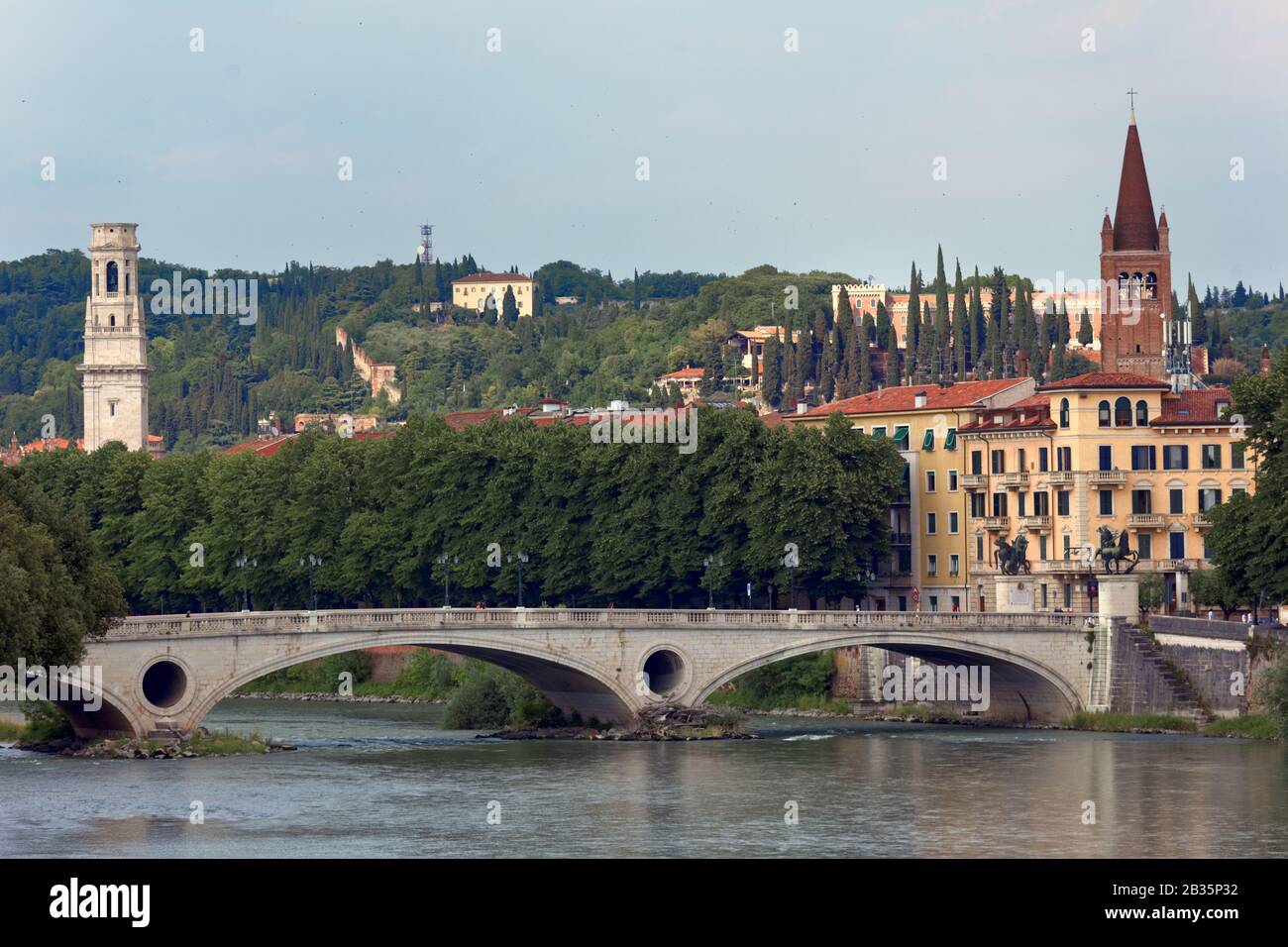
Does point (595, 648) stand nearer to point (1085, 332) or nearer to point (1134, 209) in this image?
point (1134, 209)

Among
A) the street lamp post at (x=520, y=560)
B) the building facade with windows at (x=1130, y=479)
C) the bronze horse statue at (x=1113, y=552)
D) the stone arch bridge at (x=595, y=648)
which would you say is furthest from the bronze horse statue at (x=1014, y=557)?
the street lamp post at (x=520, y=560)

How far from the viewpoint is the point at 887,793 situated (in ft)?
188

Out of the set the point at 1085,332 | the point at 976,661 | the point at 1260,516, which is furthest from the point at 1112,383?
the point at 1085,332

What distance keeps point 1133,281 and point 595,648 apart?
58349 mm

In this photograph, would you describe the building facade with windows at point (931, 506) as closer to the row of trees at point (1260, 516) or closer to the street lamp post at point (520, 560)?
the street lamp post at point (520, 560)

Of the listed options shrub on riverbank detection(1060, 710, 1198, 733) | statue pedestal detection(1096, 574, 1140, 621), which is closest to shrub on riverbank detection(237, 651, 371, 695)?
statue pedestal detection(1096, 574, 1140, 621)

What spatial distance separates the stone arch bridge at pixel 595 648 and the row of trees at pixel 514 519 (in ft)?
34.2

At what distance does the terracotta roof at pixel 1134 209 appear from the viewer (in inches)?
4779

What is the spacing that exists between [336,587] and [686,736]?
2710cm

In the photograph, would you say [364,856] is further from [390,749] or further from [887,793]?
[390,749]

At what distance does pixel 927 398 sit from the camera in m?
93.2

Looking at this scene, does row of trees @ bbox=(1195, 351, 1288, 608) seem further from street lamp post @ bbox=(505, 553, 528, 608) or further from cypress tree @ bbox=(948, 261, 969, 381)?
cypress tree @ bbox=(948, 261, 969, 381)
